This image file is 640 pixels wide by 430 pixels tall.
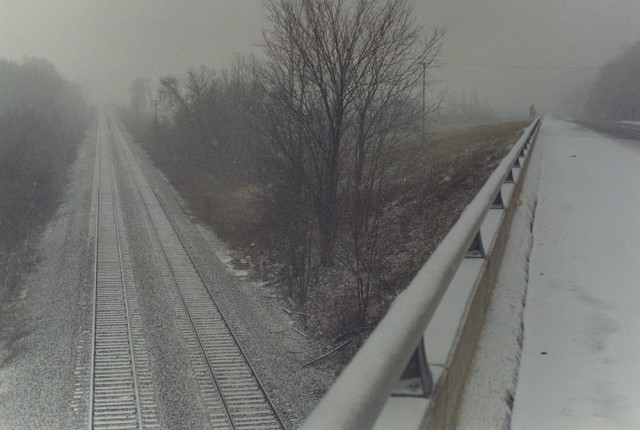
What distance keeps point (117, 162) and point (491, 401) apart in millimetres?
54251

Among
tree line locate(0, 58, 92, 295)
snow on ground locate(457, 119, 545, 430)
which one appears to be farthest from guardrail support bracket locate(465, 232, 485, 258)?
tree line locate(0, 58, 92, 295)

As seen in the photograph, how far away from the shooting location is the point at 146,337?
13938mm

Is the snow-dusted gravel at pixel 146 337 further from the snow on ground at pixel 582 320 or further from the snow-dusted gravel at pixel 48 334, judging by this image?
the snow on ground at pixel 582 320

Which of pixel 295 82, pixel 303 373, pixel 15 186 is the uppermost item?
pixel 295 82

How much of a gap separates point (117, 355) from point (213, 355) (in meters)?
2.01

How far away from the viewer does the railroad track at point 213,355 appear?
10.5 m

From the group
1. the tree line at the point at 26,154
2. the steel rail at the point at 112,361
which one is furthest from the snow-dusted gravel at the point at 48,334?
the tree line at the point at 26,154

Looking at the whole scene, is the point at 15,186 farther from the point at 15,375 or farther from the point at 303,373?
the point at 303,373

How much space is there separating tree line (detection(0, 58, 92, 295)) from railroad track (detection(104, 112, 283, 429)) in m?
5.37

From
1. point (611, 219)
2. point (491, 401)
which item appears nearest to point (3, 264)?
point (611, 219)

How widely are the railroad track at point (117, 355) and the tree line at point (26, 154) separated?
3.21m

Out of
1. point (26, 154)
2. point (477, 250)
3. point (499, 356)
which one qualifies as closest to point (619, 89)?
point (26, 154)

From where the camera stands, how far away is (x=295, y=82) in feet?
68.1

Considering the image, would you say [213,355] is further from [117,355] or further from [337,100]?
[337,100]
